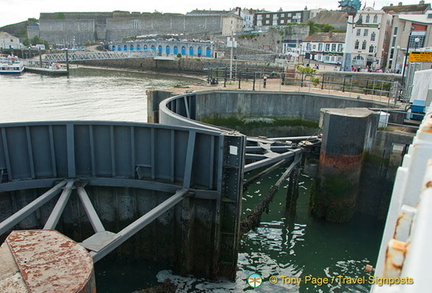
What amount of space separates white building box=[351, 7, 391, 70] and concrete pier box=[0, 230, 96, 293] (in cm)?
6583

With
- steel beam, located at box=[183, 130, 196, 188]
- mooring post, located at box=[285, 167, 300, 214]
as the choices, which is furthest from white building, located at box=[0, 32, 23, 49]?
steel beam, located at box=[183, 130, 196, 188]

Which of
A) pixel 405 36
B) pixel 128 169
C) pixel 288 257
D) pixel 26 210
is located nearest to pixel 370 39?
pixel 405 36

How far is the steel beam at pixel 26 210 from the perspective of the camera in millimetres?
7742

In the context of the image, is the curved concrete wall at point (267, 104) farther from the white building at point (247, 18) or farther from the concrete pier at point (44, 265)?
the white building at point (247, 18)

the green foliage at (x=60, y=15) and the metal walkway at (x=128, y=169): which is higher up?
the green foliage at (x=60, y=15)

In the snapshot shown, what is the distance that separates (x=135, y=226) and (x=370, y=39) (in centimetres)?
6721

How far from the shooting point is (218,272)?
33.9 feet

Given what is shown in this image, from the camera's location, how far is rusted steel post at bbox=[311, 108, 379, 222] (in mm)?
13859

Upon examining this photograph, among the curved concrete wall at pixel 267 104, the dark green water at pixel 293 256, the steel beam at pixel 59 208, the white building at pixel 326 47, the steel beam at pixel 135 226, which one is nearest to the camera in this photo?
the steel beam at pixel 135 226

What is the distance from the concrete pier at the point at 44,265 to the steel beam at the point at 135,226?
156 centimetres

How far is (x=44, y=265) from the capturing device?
16.5ft

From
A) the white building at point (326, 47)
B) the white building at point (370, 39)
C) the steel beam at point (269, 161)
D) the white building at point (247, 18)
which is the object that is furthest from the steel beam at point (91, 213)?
the white building at point (247, 18)

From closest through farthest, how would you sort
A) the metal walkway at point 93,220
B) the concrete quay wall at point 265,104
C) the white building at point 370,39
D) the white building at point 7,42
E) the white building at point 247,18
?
1. the metal walkway at point 93,220
2. the concrete quay wall at point 265,104
3. the white building at point 370,39
4. the white building at point 7,42
5. the white building at point 247,18

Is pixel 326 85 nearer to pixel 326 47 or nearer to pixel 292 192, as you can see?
pixel 292 192
